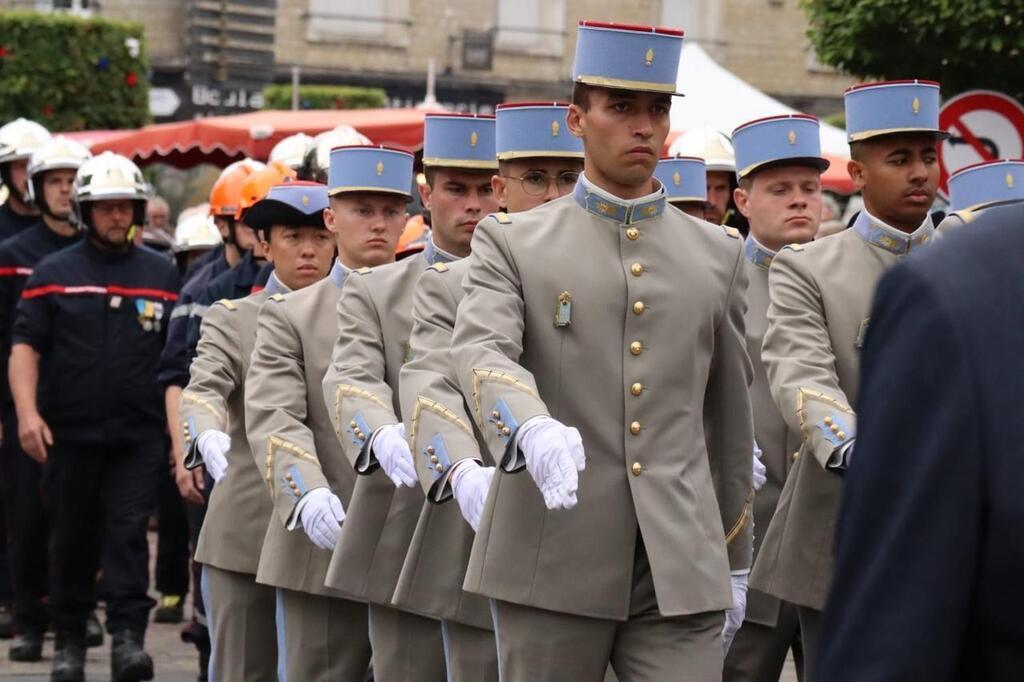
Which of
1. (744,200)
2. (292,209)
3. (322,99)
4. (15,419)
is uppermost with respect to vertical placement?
(744,200)

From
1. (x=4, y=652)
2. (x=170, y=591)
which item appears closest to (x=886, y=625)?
(x=4, y=652)

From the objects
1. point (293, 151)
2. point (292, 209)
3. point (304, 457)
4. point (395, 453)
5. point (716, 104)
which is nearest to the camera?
point (395, 453)

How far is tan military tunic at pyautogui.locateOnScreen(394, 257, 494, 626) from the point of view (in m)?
5.16

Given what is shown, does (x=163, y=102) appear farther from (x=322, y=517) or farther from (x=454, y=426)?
(x=454, y=426)

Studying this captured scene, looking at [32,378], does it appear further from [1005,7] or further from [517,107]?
[1005,7]

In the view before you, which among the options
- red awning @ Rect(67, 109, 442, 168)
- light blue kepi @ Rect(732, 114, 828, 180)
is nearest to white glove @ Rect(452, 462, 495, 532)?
light blue kepi @ Rect(732, 114, 828, 180)

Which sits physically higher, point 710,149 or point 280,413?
point 710,149

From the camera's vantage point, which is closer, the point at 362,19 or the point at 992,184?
the point at 992,184

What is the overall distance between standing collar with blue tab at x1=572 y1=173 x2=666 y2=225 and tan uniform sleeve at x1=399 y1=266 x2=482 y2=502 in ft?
1.73

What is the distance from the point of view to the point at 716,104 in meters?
18.9

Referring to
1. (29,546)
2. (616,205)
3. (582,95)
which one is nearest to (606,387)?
(616,205)

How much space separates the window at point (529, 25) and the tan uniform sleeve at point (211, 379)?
1383 inches

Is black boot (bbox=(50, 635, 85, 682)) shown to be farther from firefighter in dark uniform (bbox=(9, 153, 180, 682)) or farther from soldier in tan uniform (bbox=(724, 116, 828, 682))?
soldier in tan uniform (bbox=(724, 116, 828, 682))

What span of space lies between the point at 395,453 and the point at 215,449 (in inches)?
63.9
